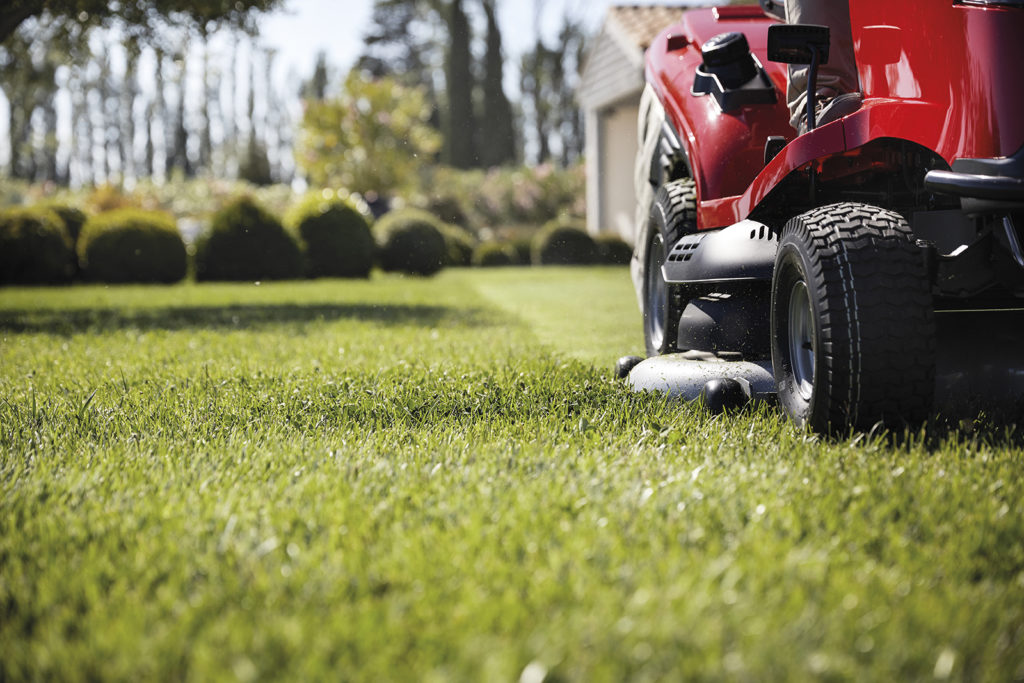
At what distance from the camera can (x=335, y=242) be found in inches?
639

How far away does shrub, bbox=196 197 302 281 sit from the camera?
1585cm

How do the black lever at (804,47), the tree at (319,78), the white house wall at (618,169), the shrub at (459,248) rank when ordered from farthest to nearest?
the tree at (319,78)
the white house wall at (618,169)
the shrub at (459,248)
the black lever at (804,47)

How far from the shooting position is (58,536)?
2.28 metres

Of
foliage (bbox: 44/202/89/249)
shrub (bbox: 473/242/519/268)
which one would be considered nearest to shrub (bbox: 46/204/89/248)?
foliage (bbox: 44/202/89/249)

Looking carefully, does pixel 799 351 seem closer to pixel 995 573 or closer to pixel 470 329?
pixel 995 573

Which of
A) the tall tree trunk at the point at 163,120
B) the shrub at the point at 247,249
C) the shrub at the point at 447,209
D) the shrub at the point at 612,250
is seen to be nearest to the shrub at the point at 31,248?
the shrub at the point at 247,249

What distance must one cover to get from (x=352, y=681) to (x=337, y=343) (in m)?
5.04

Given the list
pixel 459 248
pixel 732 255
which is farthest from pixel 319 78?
pixel 732 255

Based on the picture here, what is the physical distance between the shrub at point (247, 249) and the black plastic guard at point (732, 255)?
500 inches

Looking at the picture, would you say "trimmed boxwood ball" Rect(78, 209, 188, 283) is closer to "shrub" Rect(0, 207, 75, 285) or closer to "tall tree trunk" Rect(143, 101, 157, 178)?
"shrub" Rect(0, 207, 75, 285)

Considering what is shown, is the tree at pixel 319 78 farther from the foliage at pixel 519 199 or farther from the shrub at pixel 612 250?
the shrub at pixel 612 250

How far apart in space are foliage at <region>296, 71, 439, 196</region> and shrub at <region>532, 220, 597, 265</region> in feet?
28.5

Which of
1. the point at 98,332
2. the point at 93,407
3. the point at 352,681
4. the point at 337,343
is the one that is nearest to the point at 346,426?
the point at 93,407

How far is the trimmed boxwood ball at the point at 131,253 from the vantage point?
15.6 meters
